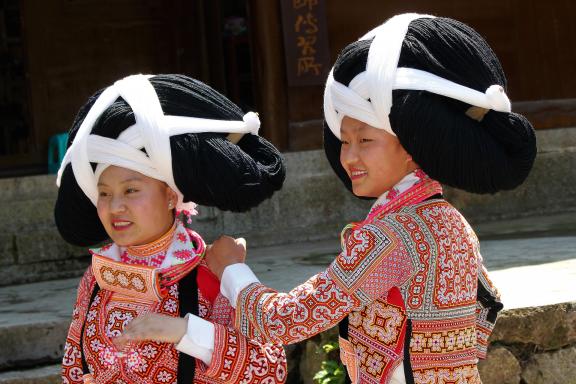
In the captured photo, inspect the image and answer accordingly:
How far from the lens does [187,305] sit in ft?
9.47

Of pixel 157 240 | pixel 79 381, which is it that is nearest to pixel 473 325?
pixel 157 240

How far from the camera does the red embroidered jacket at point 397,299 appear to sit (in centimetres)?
260

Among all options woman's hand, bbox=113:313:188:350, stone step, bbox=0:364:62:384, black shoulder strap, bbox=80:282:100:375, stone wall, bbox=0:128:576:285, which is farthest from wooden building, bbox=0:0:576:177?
woman's hand, bbox=113:313:188:350

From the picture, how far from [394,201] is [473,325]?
379mm

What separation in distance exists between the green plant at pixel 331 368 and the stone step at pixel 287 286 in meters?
0.67

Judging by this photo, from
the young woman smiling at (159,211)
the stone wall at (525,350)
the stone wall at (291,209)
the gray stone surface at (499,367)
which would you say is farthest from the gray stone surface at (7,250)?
the young woman smiling at (159,211)

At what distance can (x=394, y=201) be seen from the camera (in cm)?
271

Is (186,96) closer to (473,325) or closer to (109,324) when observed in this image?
(109,324)

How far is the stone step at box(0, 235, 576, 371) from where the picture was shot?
4770 mm

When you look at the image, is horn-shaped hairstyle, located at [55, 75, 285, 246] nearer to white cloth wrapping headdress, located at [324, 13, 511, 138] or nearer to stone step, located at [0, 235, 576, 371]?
white cloth wrapping headdress, located at [324, 13, 511, 138]

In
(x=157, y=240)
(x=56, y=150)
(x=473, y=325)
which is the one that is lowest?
(x=56, y=150)

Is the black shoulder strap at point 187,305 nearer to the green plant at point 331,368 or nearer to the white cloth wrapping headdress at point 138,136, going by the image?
the white cloth wrapping headdress at point 138,136

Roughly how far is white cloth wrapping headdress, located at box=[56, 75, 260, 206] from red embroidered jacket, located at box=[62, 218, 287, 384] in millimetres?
252

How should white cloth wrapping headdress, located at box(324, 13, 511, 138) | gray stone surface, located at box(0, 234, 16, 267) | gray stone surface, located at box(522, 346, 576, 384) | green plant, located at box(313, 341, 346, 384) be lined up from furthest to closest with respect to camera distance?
gray stone surface, located at box(0, 234, 16, 267)
gray stone surface, located at box(522, 346, 576, 384)
green plant, located at box(313, 341, 346, 384)
white cloth wrapping headdress, located at box(324, 13, 511, 138)
